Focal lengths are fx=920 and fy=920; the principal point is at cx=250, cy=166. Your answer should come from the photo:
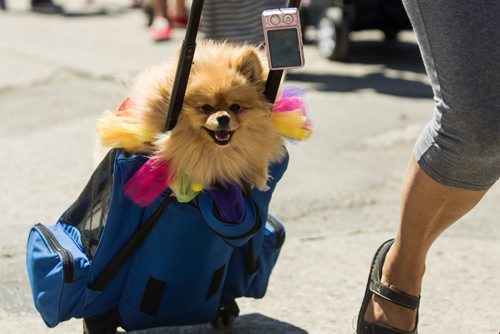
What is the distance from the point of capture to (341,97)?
21.5ft

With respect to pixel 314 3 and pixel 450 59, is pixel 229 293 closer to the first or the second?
pixel 450 59

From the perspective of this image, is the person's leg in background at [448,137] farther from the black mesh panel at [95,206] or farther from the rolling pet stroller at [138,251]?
the black mesh panel at [95,206]

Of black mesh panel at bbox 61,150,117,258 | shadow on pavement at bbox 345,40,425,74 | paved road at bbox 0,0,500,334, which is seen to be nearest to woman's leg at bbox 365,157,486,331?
paved road at bbox 0,0,500,334

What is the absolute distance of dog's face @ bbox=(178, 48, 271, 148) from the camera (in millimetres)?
2439

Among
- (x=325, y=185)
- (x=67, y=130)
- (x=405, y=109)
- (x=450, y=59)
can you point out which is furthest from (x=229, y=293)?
(x=405, y=109)

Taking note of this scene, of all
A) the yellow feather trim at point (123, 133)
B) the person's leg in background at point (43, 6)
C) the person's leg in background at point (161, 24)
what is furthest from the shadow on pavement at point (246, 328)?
the person's leg in background at point (43, 6)

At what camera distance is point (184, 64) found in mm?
2424

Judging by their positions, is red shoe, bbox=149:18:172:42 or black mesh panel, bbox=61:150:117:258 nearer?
black mesh panel, bbox=61:150:117:258

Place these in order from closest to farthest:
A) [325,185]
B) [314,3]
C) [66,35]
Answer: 1. [325,185]
2. [314,3]
3. [66,35]

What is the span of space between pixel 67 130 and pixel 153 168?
3.09m

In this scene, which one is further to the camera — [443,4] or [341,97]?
[341,97]

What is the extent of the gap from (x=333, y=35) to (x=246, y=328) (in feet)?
17.0

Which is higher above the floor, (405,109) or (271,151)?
(271,151)

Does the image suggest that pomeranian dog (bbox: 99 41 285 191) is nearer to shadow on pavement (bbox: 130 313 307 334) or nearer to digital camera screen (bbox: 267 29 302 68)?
digital camera screen (bbox: 267 29 302 68)
